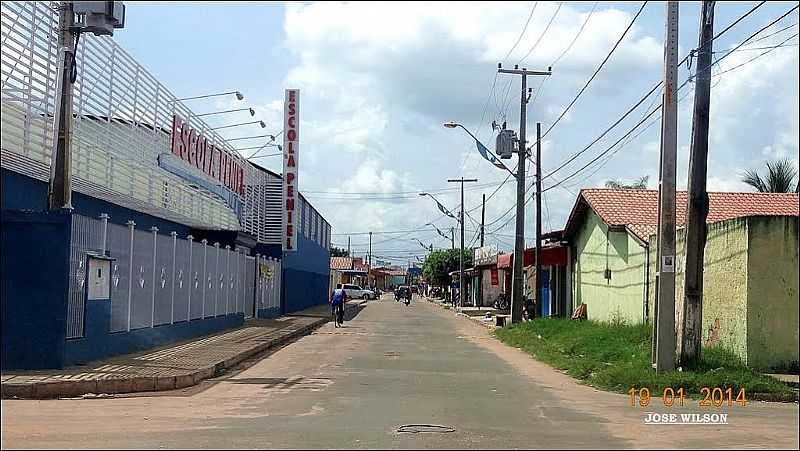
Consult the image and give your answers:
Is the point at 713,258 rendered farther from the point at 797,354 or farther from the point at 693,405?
the point at 693,405

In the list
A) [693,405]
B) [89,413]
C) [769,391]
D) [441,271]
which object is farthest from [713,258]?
[441,271]

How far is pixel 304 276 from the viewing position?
179 feet

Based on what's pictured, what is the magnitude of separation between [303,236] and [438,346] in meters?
27.2

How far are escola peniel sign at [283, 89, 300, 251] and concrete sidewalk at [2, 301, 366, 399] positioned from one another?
16.5 m

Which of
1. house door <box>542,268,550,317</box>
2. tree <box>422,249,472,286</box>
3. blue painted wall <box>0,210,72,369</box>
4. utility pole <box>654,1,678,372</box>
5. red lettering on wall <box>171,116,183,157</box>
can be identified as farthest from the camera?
tree <box>422,249,472,286</box>

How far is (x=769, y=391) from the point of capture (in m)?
14.2

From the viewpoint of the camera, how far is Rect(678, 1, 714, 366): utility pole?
1591 cm

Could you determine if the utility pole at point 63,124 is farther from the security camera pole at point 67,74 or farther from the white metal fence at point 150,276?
the white metal fence at point 150,276

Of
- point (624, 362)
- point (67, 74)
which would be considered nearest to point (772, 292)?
point (624, 362)

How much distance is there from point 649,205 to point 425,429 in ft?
67.1

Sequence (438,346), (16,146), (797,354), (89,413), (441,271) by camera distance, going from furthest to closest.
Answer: (441,271) → (438,346) → (797,354) → (16,146) → (89,413)

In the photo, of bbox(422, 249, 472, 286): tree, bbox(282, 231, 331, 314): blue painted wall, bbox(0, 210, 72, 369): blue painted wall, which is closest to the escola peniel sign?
bbox(282, 231, 331, 314): blue painted wall
